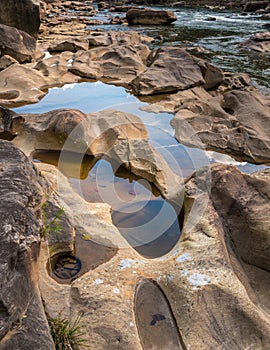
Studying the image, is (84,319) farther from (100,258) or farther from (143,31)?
(143,31)

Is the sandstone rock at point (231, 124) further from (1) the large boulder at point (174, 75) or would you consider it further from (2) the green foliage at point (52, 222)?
(2) the green foliage at point (52, 222)

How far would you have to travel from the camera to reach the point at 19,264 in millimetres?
2367

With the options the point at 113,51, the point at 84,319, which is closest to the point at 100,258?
the point at 84,319

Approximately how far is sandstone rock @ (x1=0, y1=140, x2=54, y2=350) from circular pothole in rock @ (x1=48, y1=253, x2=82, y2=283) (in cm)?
90

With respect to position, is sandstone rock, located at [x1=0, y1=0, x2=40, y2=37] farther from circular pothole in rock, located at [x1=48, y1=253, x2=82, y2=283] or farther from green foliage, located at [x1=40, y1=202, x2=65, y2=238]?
circular pothole in rock, located at [x1=48, y1=253, x2=82, y2=283]

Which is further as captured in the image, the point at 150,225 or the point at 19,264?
the point at 150,225

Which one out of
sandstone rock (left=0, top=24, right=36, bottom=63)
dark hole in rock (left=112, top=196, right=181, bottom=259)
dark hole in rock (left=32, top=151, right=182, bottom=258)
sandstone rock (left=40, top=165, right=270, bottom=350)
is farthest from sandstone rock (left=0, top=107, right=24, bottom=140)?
sandstone rock (left=0, top=24, right=36, bottom=63)

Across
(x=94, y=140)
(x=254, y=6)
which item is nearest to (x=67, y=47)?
(x=94, y=140)

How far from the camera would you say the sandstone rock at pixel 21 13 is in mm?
13672

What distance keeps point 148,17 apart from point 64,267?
2178 centimetres

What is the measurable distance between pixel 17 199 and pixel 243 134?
5.60 metres

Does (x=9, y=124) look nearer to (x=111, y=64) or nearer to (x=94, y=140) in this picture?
(x=94, y=140)

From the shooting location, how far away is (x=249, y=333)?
2895mm

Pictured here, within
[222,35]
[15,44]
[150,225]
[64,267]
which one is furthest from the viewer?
[222,35]
